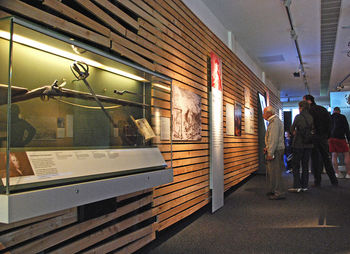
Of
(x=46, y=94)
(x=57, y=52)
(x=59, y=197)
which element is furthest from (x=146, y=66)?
(x=59, y=197)

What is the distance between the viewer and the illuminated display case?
1.41 metres

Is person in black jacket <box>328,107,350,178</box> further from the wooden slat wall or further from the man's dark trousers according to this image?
the wooden slat wall

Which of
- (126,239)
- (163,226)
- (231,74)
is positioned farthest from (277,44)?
(126,239)

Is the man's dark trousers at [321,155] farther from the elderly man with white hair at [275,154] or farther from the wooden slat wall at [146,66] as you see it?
the wooden slat wall at [146,66]

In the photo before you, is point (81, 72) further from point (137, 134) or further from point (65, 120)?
point (137, 134)

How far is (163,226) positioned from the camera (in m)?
3.36

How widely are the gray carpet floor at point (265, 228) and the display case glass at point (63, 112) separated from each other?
1250 millimetres

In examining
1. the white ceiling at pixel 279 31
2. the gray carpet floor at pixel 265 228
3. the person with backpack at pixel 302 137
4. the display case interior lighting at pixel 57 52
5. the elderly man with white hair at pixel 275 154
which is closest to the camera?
the display case interior lighting at pixel 57 52

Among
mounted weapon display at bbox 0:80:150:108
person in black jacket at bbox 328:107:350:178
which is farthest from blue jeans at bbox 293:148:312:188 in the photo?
mounted weapon display at bbox 0:80:150:108

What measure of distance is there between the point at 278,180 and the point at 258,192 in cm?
87

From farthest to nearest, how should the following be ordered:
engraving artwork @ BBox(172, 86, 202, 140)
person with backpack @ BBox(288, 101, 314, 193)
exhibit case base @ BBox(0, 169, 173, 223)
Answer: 1. person with backpack @ BBox(288, 101, 314, 193)
2. engraving artwork @ BBox(172, 86, 202, 140)
3. exhibit case base @ BBox(0, 169, 173, 223)

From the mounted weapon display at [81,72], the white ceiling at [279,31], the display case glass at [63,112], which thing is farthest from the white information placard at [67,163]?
the white ceiling at [279,31]

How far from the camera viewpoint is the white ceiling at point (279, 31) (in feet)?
18.1

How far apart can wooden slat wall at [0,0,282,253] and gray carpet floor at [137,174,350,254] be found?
0.21m
